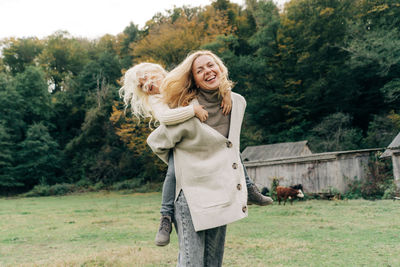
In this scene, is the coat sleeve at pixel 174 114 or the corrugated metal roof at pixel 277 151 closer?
the coat sleeve at pixel 174 114

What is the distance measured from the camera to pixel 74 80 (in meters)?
43.6

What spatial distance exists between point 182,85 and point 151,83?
1.74 ft

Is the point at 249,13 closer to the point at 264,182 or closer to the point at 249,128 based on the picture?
the point at 249,128

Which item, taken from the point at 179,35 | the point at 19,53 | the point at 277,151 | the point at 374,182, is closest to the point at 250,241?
the point at 374,182

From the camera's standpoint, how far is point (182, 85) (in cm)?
268

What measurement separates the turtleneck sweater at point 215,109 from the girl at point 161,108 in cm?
4

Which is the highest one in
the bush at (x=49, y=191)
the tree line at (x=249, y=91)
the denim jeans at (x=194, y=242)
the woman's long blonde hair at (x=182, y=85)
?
the tree line at (x=249, y=91)

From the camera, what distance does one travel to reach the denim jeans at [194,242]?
7.96 ft

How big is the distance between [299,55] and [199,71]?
104ft

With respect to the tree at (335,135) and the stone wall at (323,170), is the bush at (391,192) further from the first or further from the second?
the tree at (335,135)

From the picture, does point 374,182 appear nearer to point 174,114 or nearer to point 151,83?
point 151,83

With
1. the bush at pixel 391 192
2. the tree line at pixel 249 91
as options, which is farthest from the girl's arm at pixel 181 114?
the tree line at pixel 249 91

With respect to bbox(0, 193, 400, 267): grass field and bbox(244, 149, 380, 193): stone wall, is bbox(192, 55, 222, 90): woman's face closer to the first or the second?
bbox(0, 193, 400, 267): grass field

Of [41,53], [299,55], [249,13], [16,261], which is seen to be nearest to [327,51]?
[299,55]
